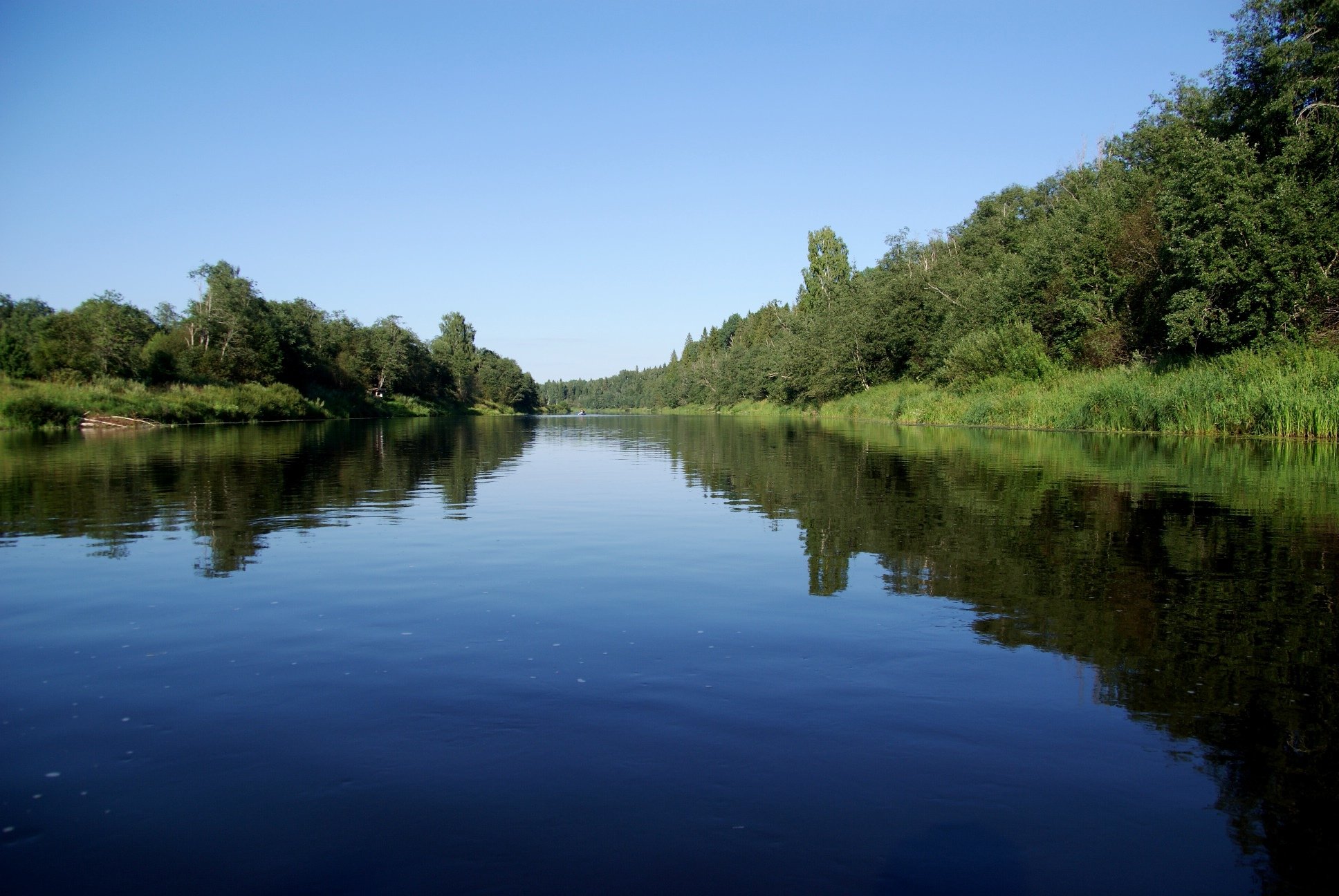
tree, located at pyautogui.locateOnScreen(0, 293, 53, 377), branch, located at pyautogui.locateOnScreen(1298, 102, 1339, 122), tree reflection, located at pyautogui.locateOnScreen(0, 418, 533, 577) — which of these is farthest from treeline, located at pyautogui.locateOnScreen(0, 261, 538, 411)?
branch, located at pyautogui.locateOnScreen(1298, 102, 1339, 122)

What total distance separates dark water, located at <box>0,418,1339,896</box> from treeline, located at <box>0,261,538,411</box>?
179 feet

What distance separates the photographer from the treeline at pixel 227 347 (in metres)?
57.1

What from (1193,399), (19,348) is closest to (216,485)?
(1193,399)

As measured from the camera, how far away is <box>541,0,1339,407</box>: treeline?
3212 cm

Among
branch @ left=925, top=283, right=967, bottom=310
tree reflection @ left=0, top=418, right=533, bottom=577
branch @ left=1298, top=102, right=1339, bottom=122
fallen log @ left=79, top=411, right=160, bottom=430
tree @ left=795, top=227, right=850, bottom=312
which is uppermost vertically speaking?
tree @ left=795, top=227, right=850, bottom=312

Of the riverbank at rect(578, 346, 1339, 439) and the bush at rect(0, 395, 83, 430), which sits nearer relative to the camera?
the riverbank at rect(578, 346, 1339, 439)

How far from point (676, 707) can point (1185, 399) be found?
1312 inches

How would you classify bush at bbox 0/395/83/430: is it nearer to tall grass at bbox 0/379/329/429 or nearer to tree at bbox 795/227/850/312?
tall grass at bbox 0/379/329/429

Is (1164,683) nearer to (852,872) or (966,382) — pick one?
(852,872)

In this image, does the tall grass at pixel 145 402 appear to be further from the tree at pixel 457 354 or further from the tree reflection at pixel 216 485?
the tree at pixel 457 354

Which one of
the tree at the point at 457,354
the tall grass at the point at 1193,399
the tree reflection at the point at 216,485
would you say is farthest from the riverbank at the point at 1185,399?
the tree at the point at 457,354

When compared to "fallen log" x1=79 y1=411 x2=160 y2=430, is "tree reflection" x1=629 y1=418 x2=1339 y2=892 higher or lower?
lower

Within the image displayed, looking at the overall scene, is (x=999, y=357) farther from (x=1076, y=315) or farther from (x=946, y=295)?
(x=946, y=295)

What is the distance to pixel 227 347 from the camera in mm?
75688
